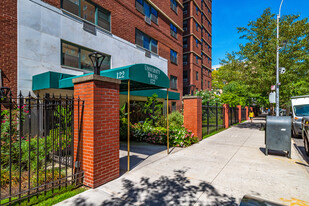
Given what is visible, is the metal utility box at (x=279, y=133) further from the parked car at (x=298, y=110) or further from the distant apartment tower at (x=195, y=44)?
the distant apartment tower at (x=195, y=44)

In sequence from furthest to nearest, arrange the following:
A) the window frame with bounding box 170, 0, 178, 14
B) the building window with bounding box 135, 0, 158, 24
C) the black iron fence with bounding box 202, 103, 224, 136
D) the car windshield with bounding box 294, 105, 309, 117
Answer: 1. the window frame with bounding box 170, 0, 178, 14
2. the building window with bounding box 135, 0, 158, 24
3. the black iron fence with bounding box 202, 103, 224, 136
4. the car windshield with bounding box 294, 105, 309, 117

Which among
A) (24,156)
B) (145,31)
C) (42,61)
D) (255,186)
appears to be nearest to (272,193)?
(255,186)

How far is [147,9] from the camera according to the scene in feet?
51.3

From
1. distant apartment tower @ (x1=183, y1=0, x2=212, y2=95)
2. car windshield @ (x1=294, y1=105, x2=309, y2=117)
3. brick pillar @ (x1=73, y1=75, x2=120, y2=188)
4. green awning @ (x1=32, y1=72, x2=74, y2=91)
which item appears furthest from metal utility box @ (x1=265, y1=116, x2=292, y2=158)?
distant apartment tower @ (x1=183, y1=0, x2=212, y2=95)

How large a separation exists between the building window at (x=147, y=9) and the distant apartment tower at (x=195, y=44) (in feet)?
35.0

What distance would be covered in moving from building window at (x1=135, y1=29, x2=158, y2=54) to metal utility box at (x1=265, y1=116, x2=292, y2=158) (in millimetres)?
11449

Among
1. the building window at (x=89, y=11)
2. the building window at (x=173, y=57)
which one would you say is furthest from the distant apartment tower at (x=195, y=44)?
the building window at (x=89, y=11)

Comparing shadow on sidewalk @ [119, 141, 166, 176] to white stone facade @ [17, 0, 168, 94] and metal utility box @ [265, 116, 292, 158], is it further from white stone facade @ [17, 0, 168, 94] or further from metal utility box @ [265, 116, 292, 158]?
white stone facade @ [17, 0, 168, 94]

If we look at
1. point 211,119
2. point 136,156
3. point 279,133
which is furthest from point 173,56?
point 136,156

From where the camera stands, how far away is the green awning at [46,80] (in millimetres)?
6822

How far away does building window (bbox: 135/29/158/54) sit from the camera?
1441cm

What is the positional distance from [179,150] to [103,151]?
13.1 feet

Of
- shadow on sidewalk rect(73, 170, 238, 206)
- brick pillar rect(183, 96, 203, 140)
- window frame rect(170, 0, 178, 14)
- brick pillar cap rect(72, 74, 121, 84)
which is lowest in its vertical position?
shadow on sidewalk rect(73, 170, 238, 206)

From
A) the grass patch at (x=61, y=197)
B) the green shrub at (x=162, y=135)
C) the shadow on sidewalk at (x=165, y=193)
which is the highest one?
the green shrub at (x=162, y=135)
